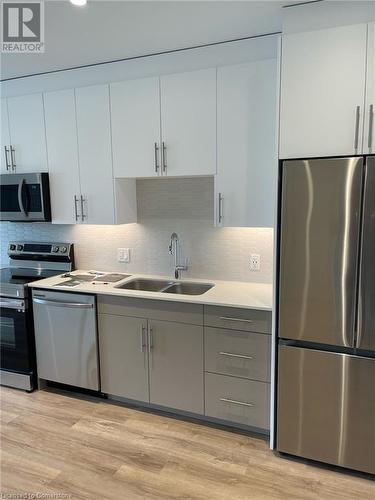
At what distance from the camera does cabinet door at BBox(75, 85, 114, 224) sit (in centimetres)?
283

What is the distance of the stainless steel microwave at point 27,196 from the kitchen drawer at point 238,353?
1.79 m

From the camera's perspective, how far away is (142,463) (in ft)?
7.26

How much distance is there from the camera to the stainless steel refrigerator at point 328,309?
1.87 metres

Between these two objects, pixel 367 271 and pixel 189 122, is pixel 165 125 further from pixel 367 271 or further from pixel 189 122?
pixel 367 271

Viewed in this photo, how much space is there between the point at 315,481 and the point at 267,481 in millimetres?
276

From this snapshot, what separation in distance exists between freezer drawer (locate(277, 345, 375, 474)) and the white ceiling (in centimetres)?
191

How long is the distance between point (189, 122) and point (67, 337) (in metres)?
1.89

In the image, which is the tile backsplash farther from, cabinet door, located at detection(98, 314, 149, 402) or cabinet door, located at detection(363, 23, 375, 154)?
cabinet door, located at detection(363, 23, 375, 154)

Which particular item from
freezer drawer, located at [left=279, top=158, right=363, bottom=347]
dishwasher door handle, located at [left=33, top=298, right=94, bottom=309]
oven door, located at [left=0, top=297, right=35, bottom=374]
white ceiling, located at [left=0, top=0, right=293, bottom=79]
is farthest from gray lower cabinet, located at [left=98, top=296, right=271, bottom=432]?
white ceiling, located at [left=0, top=0, right=293, bottom=79]

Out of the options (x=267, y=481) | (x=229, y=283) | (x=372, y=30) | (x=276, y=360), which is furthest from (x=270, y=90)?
(x=267, y=481)

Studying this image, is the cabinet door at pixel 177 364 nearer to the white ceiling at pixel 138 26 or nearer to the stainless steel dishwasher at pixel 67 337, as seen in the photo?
the stainless steel dishwasher at pixel 67 337

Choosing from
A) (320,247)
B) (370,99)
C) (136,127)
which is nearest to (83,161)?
(136,127)

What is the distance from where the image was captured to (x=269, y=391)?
2.32 m

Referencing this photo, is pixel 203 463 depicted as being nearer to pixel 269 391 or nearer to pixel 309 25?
pixel 269 391
